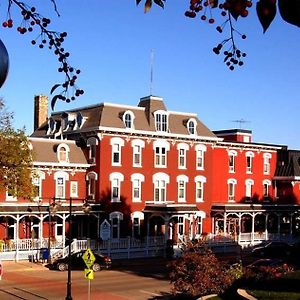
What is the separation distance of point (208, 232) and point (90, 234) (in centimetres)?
A: 1227

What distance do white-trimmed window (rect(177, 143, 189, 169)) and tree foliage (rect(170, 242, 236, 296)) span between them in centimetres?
2727

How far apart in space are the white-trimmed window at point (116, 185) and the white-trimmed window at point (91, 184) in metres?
1.36

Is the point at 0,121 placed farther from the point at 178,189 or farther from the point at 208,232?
the point at 208,232

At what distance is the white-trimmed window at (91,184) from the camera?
4784 centimetres

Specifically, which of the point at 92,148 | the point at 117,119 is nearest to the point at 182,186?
the point at 117,119

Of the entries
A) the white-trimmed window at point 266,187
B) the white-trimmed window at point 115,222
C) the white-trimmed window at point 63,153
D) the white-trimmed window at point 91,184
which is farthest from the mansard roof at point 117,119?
the white-trimmed window at point 266,187

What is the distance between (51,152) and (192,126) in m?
13.3

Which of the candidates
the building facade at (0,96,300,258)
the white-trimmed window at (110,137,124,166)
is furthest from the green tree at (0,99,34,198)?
the white-trimmed window at (110,137,124,166)

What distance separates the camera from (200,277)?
24.5 m

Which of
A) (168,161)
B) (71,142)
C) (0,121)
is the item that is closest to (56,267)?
(0,121)

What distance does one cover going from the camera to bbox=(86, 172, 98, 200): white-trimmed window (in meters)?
47.8

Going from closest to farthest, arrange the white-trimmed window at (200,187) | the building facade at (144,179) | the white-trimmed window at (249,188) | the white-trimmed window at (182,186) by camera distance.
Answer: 1. the building facade at (144,179)
2. the white-trimmed window at (182,186)
3. the white-trimmed window at (200,187)
4. the white-trimmed window at (249,188)

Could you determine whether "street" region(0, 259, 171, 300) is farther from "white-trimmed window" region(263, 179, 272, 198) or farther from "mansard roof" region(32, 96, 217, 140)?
"white-trimmed window" region(263, 179, 272, 198)

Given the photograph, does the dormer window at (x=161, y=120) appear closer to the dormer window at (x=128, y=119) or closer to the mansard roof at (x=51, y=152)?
the dormer window at (x=128, y=119)
